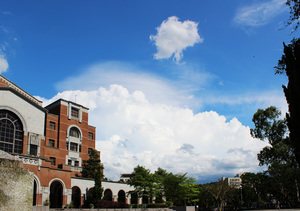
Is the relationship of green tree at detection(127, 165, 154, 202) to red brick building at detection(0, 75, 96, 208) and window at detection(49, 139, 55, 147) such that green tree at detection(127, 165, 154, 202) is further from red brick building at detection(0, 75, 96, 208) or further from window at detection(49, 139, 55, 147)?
window at detection(49, 139, 55, 147)

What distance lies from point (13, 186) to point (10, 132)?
1403 inches

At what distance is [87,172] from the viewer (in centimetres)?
4250

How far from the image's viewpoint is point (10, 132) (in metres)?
34.3

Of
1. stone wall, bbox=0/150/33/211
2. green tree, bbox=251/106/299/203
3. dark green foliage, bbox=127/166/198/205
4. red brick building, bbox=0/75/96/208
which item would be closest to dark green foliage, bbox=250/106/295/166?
green tree, bbox=251/106/299/203

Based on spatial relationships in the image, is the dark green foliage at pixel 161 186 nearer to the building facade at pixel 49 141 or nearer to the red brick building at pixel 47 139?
the building facade at pixel 49 141

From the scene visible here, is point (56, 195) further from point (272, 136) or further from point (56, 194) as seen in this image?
point (272, 136)

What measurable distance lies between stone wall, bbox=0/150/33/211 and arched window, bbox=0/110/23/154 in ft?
112

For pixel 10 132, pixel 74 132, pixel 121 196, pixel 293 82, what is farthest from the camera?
pixel 121 196

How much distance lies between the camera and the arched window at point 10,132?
3328 cm

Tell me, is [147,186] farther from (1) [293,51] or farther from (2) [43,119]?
(1) [293,51]

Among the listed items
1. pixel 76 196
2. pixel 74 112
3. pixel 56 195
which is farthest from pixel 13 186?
pixel 74 112

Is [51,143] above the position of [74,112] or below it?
below

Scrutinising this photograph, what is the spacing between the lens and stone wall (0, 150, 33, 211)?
8.50 ft

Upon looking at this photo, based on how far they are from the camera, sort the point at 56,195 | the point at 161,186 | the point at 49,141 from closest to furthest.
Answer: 1. the point at 56,195
2. the point at 49,141
3. the point at 161,186
